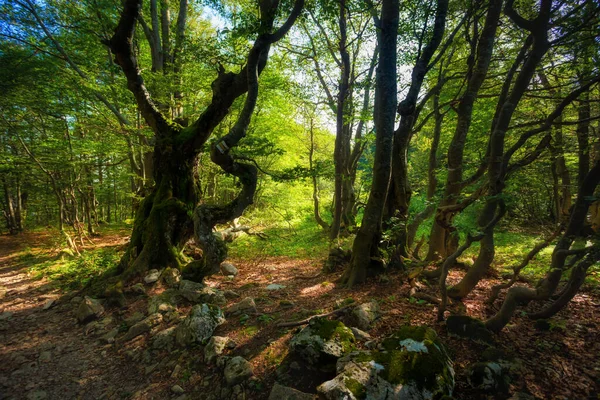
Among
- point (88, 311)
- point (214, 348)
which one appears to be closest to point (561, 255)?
point (214, 348)

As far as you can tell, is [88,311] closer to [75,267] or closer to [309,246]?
[75,267]

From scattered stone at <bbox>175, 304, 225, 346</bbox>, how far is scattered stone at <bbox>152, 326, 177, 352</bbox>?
0.35 feet

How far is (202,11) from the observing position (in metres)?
12.3

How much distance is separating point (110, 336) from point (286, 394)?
3850mm

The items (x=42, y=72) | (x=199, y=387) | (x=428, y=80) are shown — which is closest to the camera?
(x=199, y=387)

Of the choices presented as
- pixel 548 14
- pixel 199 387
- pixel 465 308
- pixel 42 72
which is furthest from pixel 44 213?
pixel 548 14

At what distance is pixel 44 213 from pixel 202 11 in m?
16.3

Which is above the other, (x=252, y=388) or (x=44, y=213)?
(x=44, y=213)

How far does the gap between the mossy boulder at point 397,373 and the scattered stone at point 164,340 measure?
2.88m

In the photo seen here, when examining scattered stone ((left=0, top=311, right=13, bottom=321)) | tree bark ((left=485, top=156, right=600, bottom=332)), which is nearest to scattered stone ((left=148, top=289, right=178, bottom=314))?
scattered stone ((left=0, top=311, right=13, bottom=321))

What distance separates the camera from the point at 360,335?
351 cm

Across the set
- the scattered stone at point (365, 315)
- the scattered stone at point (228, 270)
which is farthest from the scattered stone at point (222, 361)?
the scattered stone at point (228, 270)

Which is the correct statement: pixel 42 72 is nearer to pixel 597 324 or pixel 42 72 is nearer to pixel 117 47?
pixel 117 47

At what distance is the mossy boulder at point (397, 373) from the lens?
7.65 ft
